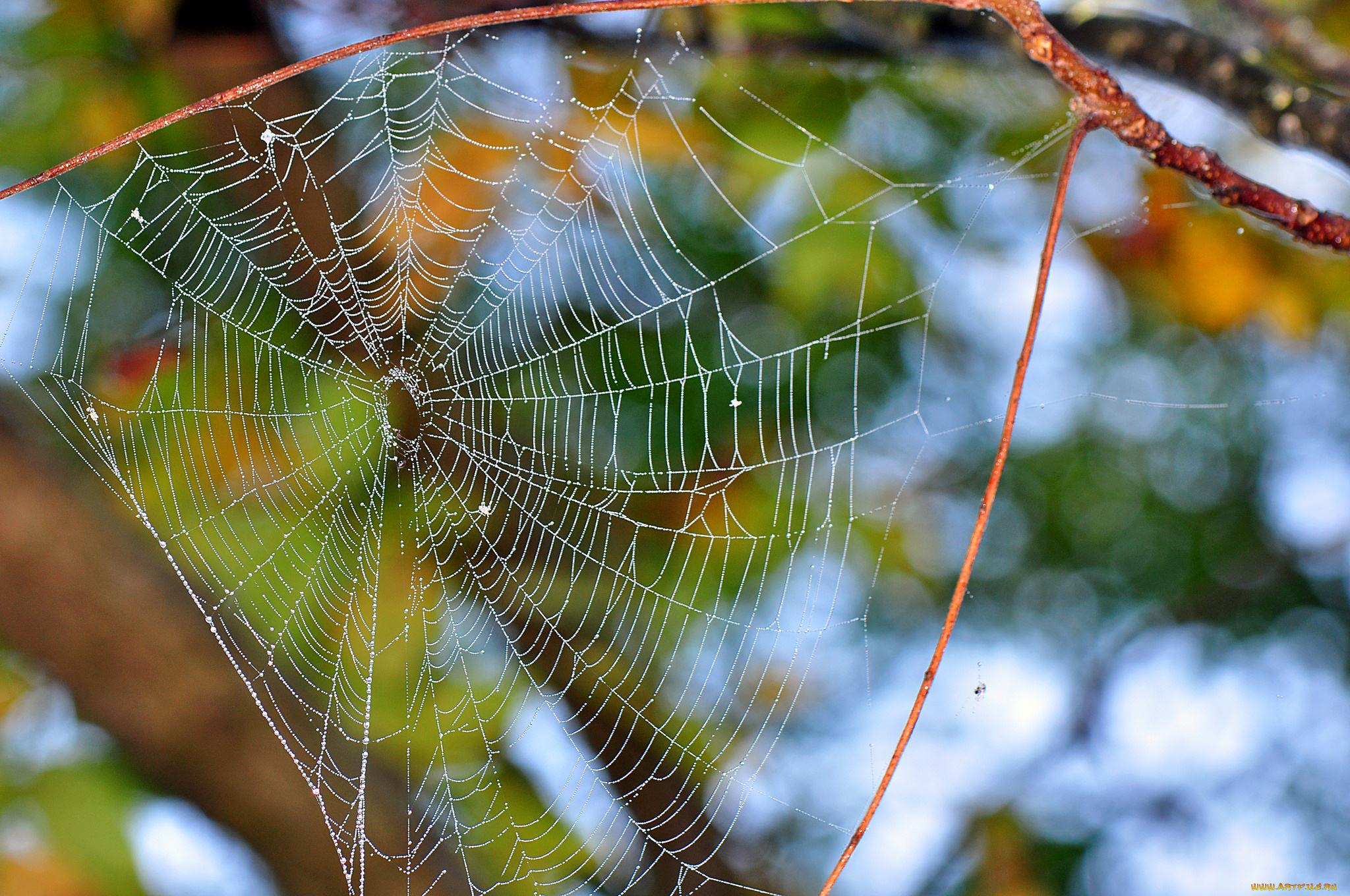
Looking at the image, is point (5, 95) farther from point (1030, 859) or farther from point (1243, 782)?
point (1243, 782)

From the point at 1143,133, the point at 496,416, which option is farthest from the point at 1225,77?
the point at 496,416

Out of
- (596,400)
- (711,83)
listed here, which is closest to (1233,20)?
(711,83)

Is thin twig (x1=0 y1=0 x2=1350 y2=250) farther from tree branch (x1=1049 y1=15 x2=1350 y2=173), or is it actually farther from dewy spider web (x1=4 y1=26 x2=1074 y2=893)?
dewy spider web (x1=4 y1=26 x2=1074 y2=893)

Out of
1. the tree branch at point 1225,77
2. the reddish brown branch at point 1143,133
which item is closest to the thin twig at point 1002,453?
the reddish brown branch at point 1143,133

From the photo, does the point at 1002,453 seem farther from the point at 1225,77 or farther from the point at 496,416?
the point at 496,416

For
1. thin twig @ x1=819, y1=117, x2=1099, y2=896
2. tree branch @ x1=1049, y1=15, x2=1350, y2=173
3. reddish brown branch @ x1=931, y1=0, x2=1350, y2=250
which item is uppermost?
tree branch @ x1=1049, y1=15, x2=1350, y2=173

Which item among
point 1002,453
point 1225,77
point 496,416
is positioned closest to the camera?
point 1002,453

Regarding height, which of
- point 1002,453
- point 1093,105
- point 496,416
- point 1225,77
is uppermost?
point 1225,77

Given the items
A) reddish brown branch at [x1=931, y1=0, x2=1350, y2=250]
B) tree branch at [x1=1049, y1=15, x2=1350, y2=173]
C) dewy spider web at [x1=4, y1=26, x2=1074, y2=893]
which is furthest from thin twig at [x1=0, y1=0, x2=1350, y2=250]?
dewy spider web at [x1=4, y1=26, x2=1074, y2=893]
